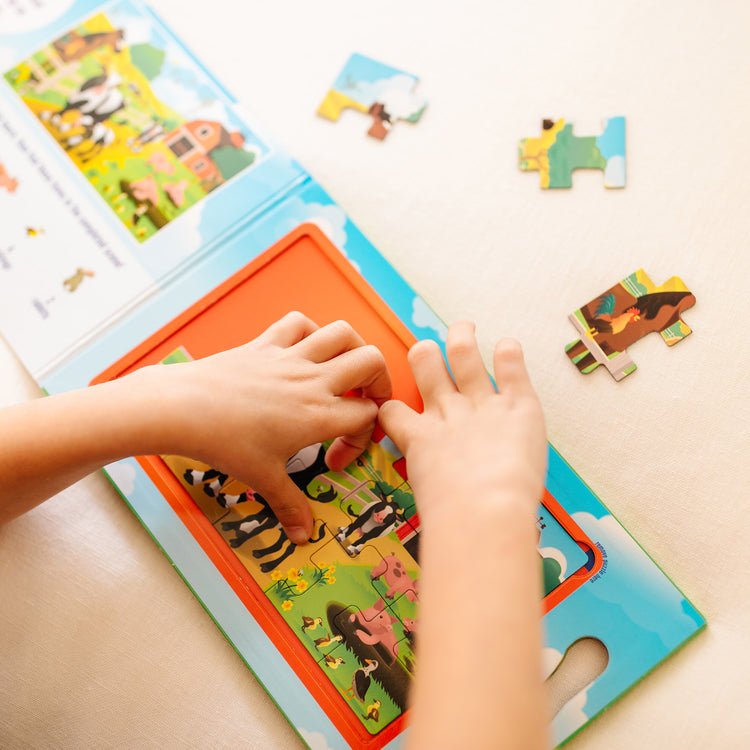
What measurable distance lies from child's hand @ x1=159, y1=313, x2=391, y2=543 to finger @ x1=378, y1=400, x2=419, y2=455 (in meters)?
0.01

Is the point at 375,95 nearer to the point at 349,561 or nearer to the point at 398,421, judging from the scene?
the point at 398,421

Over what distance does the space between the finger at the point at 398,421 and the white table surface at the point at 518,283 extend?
5.3 inches

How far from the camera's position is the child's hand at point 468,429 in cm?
42

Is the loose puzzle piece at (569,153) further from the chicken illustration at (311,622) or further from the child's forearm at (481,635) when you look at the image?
the chicken illustration at (311,622)

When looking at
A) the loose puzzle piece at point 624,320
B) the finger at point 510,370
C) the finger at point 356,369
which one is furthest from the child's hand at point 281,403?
the loose puzzle piece at point 624,320

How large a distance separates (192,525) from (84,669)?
16 centimetres

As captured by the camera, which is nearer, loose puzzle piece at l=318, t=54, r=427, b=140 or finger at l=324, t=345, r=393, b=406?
finger at l=324, t=345, r=393, b=406

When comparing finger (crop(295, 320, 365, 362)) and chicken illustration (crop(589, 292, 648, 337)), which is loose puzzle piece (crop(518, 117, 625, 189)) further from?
finger (crop(295, 320, 365, 362))

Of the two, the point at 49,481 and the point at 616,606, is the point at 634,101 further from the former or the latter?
the point at 49,481

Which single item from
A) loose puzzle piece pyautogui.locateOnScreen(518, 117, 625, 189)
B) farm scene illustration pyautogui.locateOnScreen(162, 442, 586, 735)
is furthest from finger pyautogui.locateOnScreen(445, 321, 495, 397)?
loose puzzle piece pyautogui.locateOnScreen(518, 117, 625, 189)

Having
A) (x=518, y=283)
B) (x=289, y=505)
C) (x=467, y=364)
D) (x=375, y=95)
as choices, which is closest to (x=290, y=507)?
(x=289, y=505)

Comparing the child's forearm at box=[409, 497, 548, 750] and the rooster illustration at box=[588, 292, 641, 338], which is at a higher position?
the rooster illustration at box=[588, 292, 641, 338]

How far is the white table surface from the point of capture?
1.77 feet

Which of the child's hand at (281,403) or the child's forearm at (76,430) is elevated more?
the child's forearm at (76,430)
